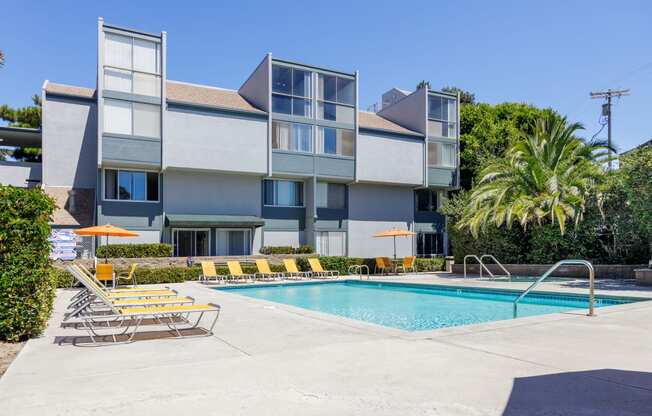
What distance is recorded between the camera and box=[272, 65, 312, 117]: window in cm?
2838

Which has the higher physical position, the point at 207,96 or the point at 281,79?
the point at 281,79

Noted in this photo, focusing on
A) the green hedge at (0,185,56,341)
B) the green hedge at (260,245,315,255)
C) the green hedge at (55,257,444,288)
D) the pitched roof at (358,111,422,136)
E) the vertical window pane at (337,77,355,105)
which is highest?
the vertical window pane at (337,77,355,105)

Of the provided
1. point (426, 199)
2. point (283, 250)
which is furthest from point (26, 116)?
point (426, 199)

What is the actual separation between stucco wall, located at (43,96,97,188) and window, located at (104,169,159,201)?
→ 208 cm

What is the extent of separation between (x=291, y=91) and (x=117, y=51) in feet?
30.2

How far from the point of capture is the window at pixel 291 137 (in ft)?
92.5

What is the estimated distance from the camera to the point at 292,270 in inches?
894

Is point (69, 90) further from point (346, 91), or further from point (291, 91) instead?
point (346, 91)

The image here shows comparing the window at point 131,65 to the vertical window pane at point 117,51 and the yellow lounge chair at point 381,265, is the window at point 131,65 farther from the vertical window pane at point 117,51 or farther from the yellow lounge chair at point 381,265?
the yellow lounge chair at point 381,265

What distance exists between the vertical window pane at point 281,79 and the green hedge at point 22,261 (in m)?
21.9

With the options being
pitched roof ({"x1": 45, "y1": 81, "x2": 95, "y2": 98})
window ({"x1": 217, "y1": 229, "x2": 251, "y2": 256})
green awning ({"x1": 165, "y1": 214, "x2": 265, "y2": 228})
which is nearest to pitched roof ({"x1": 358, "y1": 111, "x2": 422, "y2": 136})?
green awning ({"x1": 165, "y1": 214, "x2": 265, "y2": 228})

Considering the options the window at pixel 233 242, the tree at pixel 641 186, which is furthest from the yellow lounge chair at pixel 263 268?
the tree at pixel 641 186

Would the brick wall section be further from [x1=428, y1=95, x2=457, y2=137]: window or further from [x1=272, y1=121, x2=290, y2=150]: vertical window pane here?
[x1=428, y1=95, x2=457, y2=137]: window

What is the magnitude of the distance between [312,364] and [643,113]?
28.2 meters
